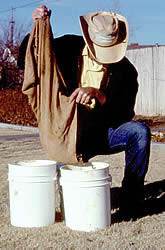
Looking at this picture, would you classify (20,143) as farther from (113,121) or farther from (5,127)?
(113,121)

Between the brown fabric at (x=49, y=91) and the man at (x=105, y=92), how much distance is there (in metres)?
0.09

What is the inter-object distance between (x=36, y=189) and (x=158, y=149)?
5.48m

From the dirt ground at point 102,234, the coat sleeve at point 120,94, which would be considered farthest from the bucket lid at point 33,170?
the coat sleeve at point 120,94

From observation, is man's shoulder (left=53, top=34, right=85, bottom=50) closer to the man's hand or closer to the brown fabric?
the brown fabric

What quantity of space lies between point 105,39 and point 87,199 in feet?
4.95

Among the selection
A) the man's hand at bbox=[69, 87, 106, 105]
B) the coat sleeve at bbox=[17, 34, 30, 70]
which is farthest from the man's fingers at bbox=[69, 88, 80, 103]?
the coat sleeve at bbox=[17, 34, 30, 70]

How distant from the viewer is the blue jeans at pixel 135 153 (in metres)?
4.20

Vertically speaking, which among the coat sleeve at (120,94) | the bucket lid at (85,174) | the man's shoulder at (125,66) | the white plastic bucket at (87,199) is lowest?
the white plastic bucket at (87,199)

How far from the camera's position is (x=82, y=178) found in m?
3.83

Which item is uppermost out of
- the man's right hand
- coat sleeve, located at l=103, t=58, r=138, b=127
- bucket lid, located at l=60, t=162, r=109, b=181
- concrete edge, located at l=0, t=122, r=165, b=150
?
the man's right hand

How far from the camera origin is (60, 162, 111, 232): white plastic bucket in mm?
3836

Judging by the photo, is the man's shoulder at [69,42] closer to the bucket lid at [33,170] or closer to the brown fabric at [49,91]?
the brown fabric at [49,91]

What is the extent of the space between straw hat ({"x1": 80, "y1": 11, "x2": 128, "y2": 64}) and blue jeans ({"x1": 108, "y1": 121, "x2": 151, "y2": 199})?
2.17 feet

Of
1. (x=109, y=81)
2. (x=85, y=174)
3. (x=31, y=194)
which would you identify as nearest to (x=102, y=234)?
(x=85, y=174)
